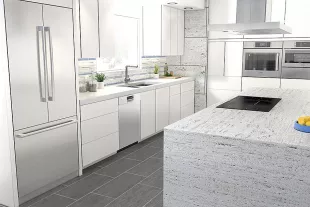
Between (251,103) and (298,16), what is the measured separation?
10.2ft

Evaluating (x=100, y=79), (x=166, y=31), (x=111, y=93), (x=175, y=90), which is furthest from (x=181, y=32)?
(x=111, y=93)

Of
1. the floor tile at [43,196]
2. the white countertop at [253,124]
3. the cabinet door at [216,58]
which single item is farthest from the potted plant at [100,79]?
the cabinet door at [216,58]

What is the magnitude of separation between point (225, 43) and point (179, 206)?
15.0 ft

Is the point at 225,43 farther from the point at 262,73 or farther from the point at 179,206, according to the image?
the point at 179,206

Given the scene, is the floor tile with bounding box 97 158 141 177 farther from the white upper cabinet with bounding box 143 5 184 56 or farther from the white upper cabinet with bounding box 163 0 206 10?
the white upper cabinet with bounding box 163 0 206 10

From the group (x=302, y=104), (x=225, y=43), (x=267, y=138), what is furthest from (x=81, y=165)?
(x=225, y=43)

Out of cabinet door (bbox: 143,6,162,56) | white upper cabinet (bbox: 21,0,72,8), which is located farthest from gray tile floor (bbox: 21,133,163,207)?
cabinet door (bbox: 143,6,162,56)

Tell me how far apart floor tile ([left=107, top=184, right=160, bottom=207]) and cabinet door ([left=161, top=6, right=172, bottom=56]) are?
317 cm

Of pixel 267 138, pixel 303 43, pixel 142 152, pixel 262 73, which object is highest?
pixel 303 43

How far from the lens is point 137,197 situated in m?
3.33

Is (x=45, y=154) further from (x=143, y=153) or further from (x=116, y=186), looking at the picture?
(x=143, y=153)

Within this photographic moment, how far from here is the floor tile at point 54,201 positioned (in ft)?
10.4

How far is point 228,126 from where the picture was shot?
256cm

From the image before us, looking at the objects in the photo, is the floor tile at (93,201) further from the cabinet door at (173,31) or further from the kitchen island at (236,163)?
the cabinet door at (173,31)
